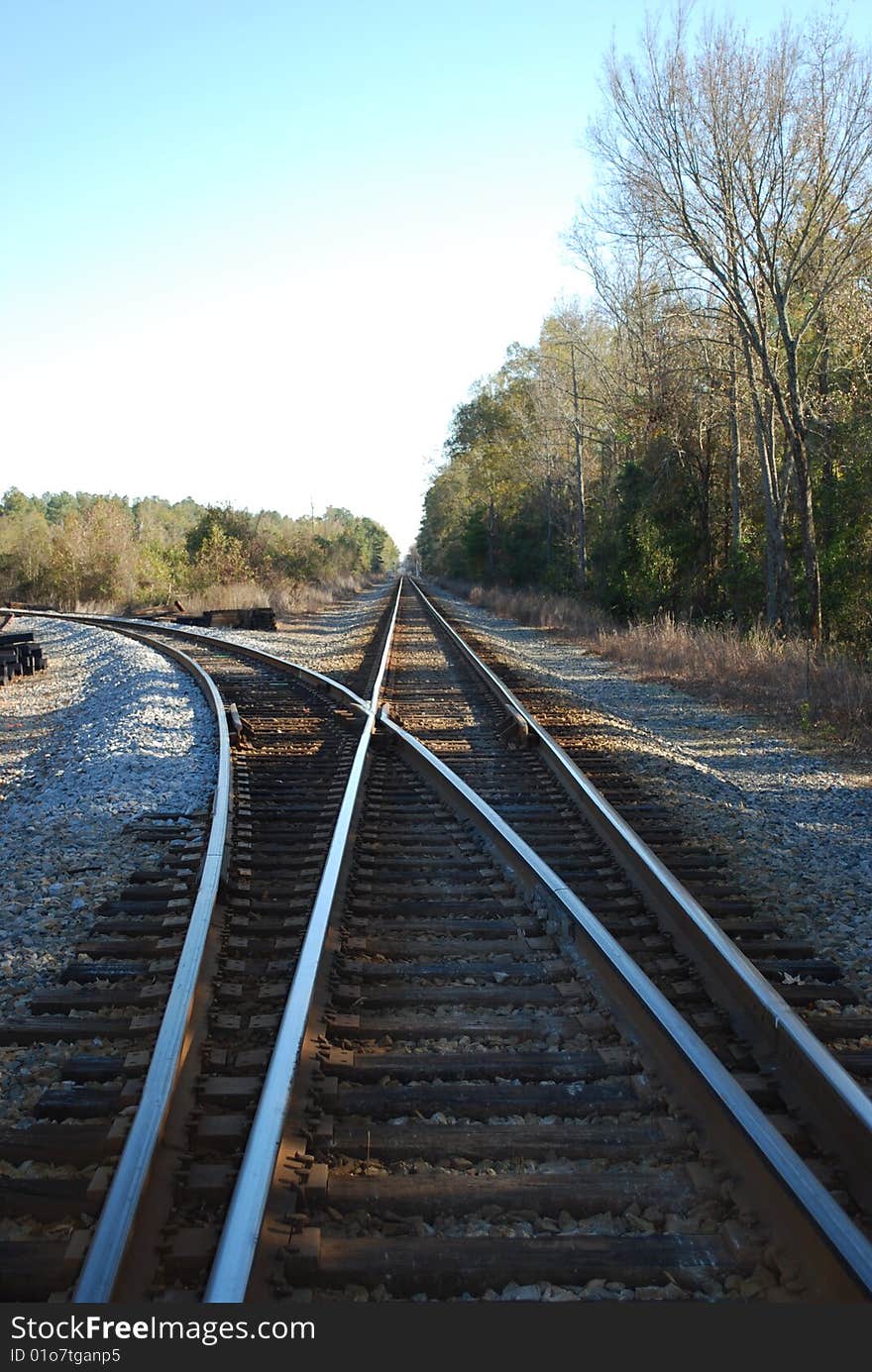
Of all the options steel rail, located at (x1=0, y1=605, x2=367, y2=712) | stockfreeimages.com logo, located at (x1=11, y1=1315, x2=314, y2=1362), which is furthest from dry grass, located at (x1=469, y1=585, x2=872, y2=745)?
stockfreeimages.com logo, located at (x1=11, y1=1315, x2=314, y2=1362)

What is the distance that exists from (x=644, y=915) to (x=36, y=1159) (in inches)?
115

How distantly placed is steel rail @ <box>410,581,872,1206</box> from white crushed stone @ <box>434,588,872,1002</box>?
623 millimetres

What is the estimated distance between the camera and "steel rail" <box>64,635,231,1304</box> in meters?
2.32

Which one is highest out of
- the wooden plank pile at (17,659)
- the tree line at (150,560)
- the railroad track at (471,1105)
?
the tree line at (150,560)

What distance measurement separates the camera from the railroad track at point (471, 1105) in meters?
2.45

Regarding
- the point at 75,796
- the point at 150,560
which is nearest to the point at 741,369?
the point at 75,796

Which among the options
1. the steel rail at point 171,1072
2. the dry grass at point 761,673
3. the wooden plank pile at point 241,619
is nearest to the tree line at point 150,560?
the wooden plank pile at point 241,619

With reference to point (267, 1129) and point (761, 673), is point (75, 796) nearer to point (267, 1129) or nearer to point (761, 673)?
point (267, 1129)

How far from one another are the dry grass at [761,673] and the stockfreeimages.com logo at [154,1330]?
907 centimetres

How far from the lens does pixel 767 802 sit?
768cm

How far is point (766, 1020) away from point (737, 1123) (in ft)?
2.35

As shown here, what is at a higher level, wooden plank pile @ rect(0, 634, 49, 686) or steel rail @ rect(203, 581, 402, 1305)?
wooden plank pile @ rect(0, 634, 49, 686)

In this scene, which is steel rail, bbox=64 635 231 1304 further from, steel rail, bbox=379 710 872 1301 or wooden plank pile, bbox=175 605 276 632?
wooden plank pile, bbox=175 605 276 632

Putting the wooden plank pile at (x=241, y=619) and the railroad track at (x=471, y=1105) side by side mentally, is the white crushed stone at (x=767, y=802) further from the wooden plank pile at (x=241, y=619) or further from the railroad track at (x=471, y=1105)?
the wooden plank pile at (x=241, y=619)
